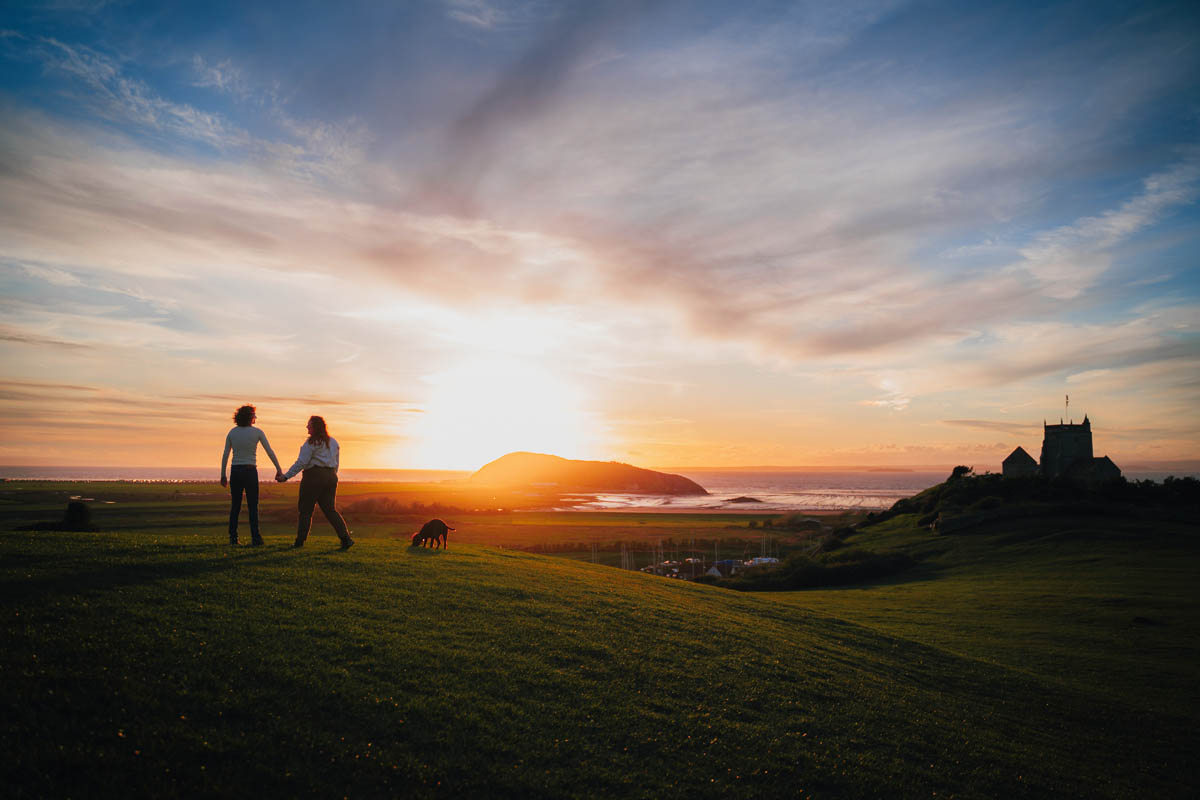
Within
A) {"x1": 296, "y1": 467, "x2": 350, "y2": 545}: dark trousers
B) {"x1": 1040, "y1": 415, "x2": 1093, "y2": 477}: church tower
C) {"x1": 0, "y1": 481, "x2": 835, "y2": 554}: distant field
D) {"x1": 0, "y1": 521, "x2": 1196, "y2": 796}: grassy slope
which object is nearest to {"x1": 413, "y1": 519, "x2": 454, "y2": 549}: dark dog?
{"x1": 0, "y1": 521, "x2": 1196, "y2": 796}: grassy slope

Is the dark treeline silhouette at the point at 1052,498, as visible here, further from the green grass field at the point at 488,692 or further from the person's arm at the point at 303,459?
the person's arm at the point at 303,459

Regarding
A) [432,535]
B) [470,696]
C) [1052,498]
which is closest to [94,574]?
[470,696]

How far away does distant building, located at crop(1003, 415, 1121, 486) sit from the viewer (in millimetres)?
71500

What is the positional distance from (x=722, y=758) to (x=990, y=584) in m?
30.3

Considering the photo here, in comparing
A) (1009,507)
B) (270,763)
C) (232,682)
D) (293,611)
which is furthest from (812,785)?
(1009,507)

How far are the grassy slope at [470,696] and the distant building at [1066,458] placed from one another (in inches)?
2807

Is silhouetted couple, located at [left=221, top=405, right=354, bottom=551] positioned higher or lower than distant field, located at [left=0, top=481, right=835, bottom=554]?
higher

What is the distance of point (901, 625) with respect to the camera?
22.6 meters

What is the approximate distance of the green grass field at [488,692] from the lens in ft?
20.2

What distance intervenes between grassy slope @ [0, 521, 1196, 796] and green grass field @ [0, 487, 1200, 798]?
0.04 metres

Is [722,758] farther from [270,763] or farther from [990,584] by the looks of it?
[990,584]

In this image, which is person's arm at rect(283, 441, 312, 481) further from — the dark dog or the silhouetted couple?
the dark dog

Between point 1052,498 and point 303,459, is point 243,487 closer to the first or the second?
point 303,459

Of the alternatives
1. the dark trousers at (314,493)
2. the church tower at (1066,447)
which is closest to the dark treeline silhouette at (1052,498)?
the church tower at (1066,447)
